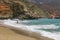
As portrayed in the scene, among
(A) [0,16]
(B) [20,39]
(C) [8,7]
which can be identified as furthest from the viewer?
(C) [8,7]

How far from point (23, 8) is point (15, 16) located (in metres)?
5.97

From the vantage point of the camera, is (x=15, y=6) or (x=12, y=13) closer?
(x=12, y=13)

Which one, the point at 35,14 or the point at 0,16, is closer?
the point at 0,16

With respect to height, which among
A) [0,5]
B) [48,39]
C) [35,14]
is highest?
[48,39]

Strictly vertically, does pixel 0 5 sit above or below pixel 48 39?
below

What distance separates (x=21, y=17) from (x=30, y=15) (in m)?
5.36

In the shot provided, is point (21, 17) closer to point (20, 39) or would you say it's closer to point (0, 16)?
point (0, 16)

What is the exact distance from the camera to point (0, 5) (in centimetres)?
7050

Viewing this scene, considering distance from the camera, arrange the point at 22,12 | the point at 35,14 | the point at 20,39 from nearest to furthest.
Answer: the point at 20,39
the point at 22,12
the point at 35,14

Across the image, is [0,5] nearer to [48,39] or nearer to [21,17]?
[21,17]

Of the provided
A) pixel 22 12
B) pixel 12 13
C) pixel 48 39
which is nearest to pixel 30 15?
pixel 22 12

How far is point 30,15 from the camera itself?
278 feet

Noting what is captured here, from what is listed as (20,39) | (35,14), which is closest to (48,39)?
(20,39)

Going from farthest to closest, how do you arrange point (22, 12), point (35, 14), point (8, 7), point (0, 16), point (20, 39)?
1. point (35, 14)
2. point (22, 12)
3. point (8, 7)
4. point (0, 16)
5. point (20, 39)
